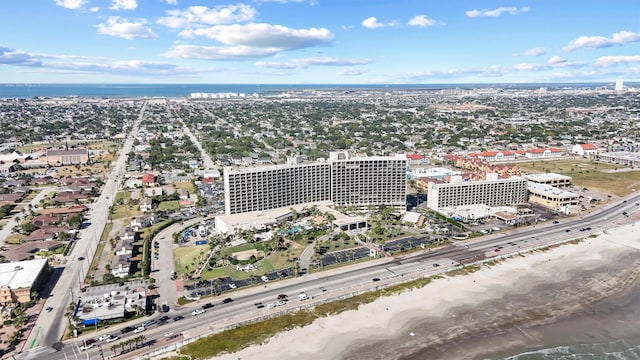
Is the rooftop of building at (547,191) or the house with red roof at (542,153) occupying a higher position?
the house with red roof at (542,153)

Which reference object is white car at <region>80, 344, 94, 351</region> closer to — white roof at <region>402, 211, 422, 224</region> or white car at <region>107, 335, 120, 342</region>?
white car at <region>107, 335, 120, 342</region>

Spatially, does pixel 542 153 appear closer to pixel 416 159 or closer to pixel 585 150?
pixel 585 150

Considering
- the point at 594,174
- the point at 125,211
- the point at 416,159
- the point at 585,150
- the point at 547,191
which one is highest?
the point at 585,150

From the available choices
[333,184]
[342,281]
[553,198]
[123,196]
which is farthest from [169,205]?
[553,198]

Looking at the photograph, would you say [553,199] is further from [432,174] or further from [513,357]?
[513,357]

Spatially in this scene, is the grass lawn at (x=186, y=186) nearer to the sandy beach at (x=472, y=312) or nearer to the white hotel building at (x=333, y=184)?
the white hotel building at (x=333, y=184)

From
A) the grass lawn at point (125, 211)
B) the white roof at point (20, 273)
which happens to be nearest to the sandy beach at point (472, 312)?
the white roof at point (20, 273)
